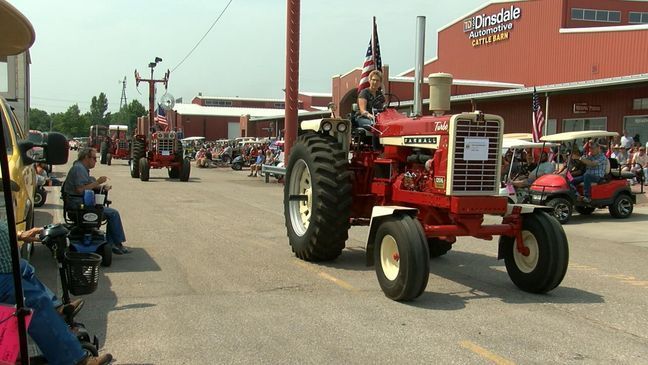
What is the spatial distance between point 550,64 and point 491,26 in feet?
18.0

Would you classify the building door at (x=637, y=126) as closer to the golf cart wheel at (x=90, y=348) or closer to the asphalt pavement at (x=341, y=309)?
the asphalt pavement at (x=341, y=309)

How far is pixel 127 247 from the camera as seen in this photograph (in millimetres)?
8477

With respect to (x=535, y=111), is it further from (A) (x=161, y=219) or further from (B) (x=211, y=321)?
(B) (x=211, y=321)

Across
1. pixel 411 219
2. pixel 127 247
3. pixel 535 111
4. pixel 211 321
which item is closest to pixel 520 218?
pixel 411 219

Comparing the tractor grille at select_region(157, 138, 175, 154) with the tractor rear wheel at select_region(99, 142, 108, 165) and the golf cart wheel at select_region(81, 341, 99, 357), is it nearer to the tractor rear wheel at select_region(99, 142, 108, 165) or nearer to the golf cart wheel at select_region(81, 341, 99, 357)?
the tractor rear wheel at select_region(99, 142, 108, 165)

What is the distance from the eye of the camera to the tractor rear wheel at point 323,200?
717 cm

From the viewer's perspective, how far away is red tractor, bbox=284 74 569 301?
19.9ft

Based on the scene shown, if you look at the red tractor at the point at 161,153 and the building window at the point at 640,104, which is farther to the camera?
the red tractor at the point at 161,153

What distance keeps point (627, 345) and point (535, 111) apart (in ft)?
52.4

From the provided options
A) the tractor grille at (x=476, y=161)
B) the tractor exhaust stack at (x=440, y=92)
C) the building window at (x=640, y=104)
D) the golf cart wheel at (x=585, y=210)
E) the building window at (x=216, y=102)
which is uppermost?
the building window at (x=216, y=102)

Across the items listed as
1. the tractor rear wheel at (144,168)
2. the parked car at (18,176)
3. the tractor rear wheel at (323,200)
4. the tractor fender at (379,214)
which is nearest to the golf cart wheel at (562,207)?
the tractor rear wheel at (323,200)

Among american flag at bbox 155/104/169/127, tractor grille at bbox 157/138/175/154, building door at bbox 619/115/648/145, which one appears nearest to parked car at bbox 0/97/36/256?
tractor grille at bbox 157/138/175/154

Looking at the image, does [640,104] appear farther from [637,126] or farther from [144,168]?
[144,168]

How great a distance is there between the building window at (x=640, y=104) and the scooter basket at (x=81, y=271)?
74.0 ft
